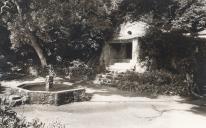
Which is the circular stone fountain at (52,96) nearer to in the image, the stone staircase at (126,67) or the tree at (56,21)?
the stone staircase at (126,67)

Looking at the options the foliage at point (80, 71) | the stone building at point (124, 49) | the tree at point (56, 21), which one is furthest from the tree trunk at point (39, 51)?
the stone building at point (124, 49)

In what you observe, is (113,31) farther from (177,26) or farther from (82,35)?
(177,26)

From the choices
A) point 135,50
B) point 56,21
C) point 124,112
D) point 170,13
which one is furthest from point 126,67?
point 124,112

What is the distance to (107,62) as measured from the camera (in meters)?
23.7

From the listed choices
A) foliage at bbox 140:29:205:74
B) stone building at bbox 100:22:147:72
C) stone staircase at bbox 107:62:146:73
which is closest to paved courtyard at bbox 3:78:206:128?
foliage at bbox 140:29:205:74

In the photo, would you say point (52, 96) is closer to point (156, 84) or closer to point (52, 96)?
point (52, 96)

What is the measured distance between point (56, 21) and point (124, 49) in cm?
660

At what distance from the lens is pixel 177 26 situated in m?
18.2

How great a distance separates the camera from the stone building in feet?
70.1

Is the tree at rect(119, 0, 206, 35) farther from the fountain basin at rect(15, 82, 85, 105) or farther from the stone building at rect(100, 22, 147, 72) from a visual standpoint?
the fountain basin at rect(15, 82, 85, 105)

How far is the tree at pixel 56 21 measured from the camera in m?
20.1

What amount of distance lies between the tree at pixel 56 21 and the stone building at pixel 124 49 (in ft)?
3.22

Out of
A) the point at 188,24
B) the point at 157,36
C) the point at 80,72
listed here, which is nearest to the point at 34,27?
the point at 80,72

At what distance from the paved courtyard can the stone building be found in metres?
4.40
